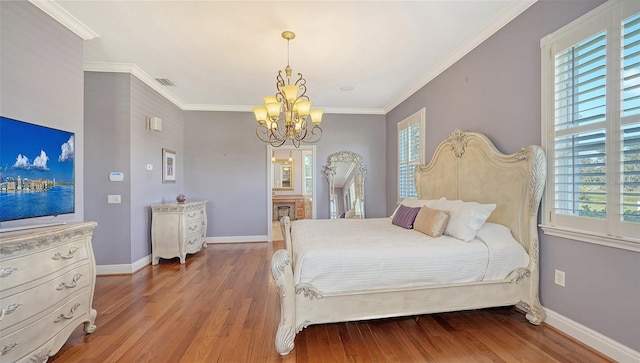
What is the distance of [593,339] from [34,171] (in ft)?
14.1

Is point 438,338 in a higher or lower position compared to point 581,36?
lower

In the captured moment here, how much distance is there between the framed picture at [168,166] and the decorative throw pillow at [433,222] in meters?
4.24

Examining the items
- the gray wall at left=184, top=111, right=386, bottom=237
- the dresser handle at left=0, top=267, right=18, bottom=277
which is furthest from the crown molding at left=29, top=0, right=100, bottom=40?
the gray wall at left=184, top=111, right=386, bottom=237

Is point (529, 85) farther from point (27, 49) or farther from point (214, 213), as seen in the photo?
point (214, 213)

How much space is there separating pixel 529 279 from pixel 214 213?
515cm

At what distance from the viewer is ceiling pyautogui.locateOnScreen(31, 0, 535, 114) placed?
2.44 meters

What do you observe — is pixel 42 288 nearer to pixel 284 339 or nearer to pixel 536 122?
pixel 284 339

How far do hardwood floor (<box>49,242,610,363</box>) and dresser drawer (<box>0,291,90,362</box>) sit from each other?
0.25 meters

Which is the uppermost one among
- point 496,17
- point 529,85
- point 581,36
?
point 496,17

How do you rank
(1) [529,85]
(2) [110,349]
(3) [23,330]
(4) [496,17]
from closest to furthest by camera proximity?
(3) [23,330] < (2) [110,349] < (1) [529,85] < (4) [496,17]

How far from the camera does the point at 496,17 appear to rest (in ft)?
8.54

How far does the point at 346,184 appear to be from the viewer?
19.3 ft

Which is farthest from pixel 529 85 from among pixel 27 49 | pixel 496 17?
pixel 27 49

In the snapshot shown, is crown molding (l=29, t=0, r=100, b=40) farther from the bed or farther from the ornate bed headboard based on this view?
the ornate bed headboard
